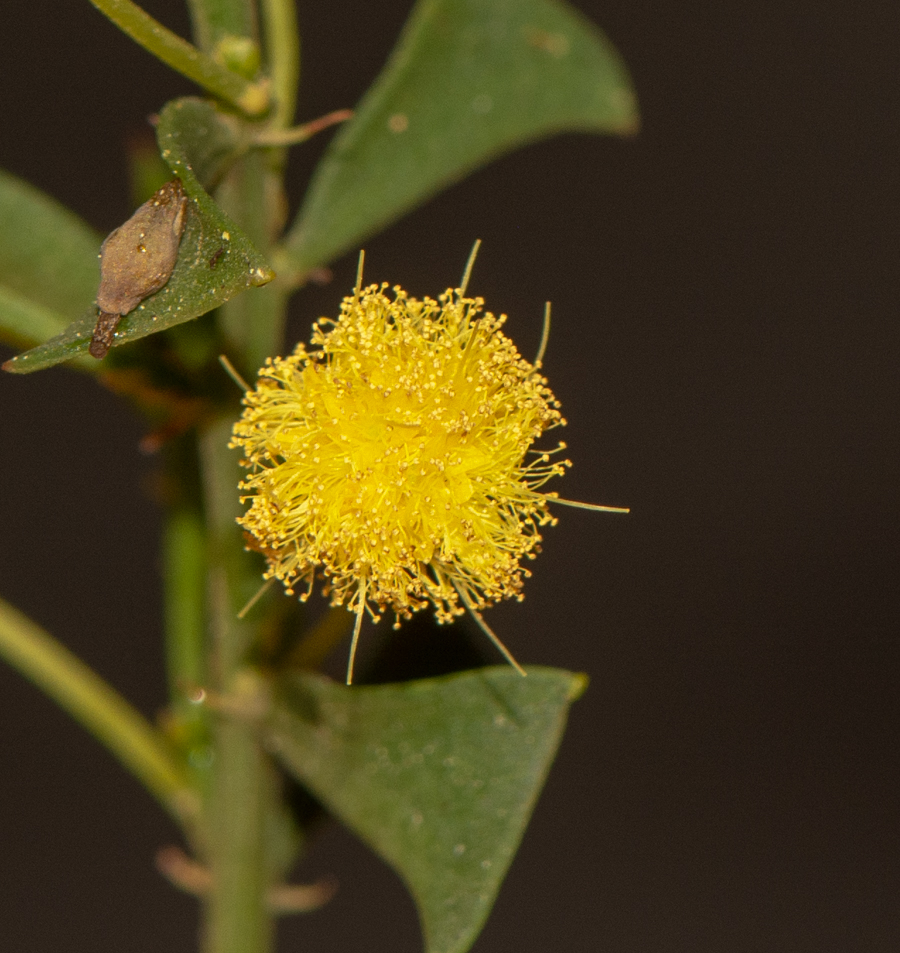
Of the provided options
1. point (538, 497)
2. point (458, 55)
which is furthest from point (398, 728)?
point (458, 55)

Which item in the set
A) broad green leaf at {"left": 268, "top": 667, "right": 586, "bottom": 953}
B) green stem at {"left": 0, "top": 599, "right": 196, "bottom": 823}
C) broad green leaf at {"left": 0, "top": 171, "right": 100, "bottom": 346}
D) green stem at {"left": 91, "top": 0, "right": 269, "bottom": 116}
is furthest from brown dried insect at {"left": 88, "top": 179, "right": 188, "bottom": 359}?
green stem at {"left": 0, "top": 599, "right": 196, "bottom": 823}

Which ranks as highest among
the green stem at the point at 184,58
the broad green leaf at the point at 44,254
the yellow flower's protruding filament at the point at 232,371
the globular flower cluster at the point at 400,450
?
the green stem at the point at 184,58

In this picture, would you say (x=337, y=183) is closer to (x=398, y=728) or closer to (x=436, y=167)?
(x=436, y=167)

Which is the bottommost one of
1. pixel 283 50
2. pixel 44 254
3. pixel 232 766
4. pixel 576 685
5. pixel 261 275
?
pixel 232 766

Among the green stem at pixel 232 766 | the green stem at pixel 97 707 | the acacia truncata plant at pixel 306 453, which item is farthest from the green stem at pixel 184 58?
the green stem at pixel 97 707

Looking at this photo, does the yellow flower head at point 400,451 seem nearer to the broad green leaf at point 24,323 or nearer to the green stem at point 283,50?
the broad green leaf at point 24,323

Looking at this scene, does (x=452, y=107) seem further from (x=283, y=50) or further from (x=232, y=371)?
(x=232, y=371)

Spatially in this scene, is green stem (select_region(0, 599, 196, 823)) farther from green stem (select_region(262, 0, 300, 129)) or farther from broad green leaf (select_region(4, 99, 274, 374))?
green stem (select_region(262, 0, 300, 129))

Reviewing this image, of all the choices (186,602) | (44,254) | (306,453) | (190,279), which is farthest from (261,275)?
(186,602)
